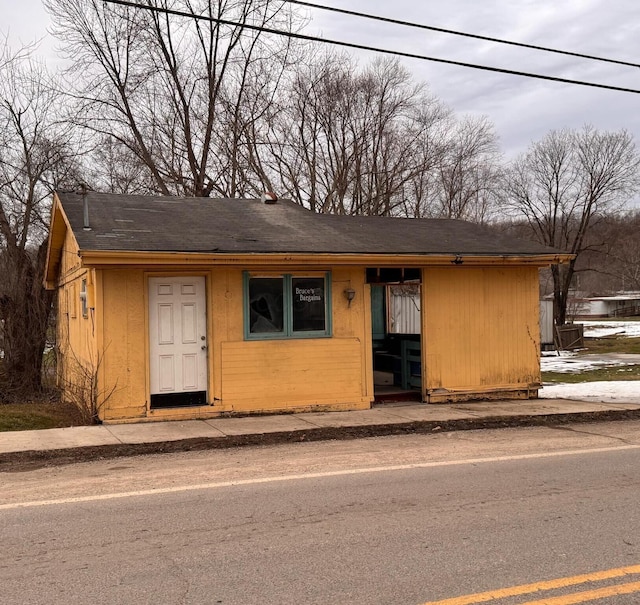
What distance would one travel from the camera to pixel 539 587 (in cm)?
403

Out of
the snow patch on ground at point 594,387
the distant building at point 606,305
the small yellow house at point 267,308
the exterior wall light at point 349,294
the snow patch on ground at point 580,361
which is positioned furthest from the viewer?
the distant building at point 606,305

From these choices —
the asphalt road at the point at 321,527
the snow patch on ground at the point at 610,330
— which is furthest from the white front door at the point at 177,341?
the snow patch on ground at the point at 610,330

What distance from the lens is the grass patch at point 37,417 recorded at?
33.1 ft

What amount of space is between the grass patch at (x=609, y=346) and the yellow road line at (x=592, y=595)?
27.1 m

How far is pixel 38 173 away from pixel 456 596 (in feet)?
60.0

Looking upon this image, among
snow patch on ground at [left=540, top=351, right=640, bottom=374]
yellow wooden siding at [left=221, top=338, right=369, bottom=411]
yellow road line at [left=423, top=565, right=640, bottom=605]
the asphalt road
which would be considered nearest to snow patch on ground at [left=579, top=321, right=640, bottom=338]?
snow patch on ground at [left=540, top=351, right=640, bottom=374]

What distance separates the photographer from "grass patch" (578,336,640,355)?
30312 mm

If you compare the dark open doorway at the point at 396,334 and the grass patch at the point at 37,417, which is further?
the dark open doorway at the point at 396,334

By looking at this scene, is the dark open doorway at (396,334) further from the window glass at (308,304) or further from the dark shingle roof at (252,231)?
the window glass at (308,304)

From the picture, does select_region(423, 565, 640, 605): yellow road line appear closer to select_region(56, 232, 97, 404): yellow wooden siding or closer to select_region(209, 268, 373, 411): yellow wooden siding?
select_region(209, 268, 373, 411): yellow wooden siding

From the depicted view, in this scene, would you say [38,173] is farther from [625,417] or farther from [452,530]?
[452,530]

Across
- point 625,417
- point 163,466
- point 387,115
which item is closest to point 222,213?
point 163,466

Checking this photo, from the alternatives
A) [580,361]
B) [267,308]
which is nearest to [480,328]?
[267,308]

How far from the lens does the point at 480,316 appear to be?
12078 mm
